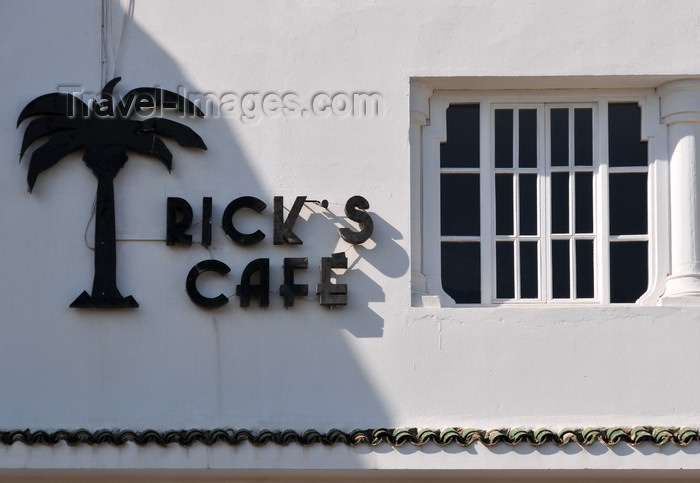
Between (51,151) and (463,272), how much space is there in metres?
3.50

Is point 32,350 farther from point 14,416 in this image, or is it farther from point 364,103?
point 364,103

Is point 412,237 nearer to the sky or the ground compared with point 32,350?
nearer to the sky

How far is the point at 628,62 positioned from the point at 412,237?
225 cm

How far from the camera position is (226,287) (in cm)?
1173

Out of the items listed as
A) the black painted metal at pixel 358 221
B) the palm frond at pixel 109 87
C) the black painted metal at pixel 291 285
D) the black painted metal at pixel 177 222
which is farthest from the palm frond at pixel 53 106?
the black painted metal at pixel 358 221

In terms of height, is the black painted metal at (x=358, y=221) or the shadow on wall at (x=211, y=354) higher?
the black painted metal at (x=358, y=221)

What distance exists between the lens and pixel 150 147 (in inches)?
467

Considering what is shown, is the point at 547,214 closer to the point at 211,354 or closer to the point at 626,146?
the point at 626,146

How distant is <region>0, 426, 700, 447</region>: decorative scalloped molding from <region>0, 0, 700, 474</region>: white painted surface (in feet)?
0.32

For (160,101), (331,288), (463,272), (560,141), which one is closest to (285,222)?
(331,288)

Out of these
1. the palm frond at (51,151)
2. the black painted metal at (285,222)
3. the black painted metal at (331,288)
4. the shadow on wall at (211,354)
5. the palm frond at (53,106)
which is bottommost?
the shadow on wall at (211,354)

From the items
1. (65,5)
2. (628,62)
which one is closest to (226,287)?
(65,5)

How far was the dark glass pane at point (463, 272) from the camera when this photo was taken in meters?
12.0

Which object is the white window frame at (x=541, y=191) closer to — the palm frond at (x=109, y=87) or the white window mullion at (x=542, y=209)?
the white window mullion at (x=542, y=209)
